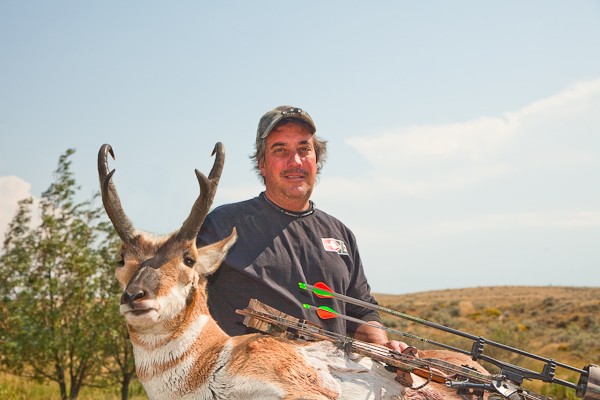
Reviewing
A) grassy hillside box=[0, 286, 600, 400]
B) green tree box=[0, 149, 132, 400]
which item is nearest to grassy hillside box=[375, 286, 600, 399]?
grassy hillside box=[0, 286, 600, 400]

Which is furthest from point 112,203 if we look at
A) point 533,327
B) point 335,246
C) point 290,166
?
point 533,327

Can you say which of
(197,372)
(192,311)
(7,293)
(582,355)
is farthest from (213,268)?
(582,355)

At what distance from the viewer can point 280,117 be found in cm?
649

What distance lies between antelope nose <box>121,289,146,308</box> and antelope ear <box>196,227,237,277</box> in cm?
77

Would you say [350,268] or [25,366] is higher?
[350,268]

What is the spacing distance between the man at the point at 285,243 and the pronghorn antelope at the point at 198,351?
0.94 metres

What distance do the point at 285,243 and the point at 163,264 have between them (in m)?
1.71

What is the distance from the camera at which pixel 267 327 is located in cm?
483

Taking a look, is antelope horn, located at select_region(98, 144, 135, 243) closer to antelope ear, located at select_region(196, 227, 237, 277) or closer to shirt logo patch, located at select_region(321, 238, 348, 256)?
antelope ear, located at select_region(196, 227, 237, 277)

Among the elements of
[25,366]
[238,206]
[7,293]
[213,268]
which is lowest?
[25,366]

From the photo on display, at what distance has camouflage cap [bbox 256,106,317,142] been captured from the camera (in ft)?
21.4

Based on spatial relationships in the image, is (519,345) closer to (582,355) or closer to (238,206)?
(582,355)

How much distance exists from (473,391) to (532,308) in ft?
155

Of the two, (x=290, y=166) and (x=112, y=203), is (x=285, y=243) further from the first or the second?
(x=112, y=203)
